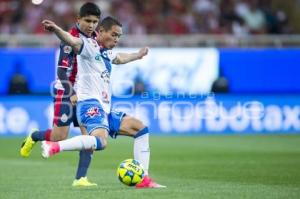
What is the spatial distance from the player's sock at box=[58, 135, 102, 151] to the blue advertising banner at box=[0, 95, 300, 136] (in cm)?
1059

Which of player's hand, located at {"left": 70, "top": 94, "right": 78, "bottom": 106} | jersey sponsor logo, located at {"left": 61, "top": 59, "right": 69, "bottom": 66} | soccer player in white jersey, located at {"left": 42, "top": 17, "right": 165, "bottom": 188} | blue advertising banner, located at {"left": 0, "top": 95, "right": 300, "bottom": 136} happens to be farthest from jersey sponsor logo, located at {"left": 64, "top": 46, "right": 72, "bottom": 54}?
blue advertising banner, located at {"left": 0, "top": 95, "right": 300, "bottom": 136}

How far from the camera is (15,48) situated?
20.6 meters

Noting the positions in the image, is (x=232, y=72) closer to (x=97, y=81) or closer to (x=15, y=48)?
(x=15, y=48)

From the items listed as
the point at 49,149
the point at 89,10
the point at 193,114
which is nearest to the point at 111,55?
the point at 89,10

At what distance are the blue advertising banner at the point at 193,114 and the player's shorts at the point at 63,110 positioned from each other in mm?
9091

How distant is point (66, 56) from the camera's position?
1060 centimetres

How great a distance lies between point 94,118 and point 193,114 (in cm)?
1084

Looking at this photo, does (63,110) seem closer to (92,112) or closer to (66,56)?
(66,56)

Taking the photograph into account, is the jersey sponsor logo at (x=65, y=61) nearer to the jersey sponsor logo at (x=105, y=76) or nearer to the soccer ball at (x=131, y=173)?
the jersey sponsor logo at (x=105, y=76)

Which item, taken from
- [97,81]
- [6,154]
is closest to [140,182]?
[97,81]

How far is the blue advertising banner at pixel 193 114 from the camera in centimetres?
2045

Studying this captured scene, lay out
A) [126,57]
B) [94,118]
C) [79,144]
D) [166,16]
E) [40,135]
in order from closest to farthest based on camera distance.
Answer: [79,144], [94,118], [126,57], [40,135], [166,16]

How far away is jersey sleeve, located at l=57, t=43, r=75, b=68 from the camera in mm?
10516

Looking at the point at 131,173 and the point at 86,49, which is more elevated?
the point at 86,49
